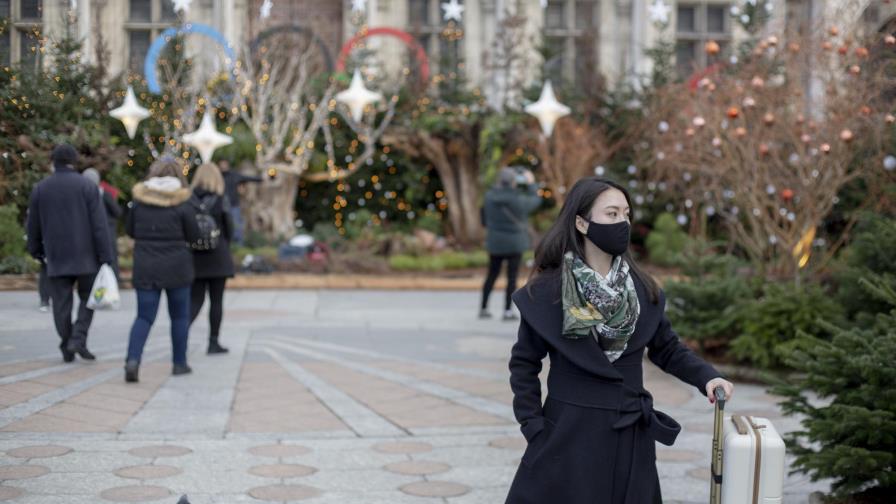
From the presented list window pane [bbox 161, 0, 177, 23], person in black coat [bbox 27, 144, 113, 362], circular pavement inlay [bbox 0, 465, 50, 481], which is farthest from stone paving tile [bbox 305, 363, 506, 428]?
window pane [bbox 161, 0, 177, 23]

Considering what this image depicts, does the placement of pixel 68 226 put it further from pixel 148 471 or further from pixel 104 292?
pixel 148 471

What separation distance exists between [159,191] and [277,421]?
201cm

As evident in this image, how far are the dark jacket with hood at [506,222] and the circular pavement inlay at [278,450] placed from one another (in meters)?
5.78

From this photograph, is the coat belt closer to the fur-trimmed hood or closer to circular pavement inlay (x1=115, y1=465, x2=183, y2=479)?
circular pavement inlay (x1=115, y1=465, x2=183, y2=479)

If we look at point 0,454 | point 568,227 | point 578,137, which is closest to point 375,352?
point 0,454

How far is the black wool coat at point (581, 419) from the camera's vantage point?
12.1ft

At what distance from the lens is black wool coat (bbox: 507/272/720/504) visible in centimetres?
368

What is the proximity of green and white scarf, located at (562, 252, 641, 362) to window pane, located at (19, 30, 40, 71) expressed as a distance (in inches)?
115

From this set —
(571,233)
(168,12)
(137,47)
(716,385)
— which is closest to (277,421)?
(137,47)

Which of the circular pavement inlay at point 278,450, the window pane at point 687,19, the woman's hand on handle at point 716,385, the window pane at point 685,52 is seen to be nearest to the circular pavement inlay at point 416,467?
the circular pavement inlay at point 278,450

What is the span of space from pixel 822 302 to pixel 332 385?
357 centimetres

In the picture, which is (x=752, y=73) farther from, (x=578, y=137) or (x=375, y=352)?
(x=578, y=137)

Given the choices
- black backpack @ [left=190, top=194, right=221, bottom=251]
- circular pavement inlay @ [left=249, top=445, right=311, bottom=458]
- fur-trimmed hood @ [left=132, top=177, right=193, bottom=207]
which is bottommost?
circular pavement inlay @ [left=249, top=445, right=311, bottom=458]

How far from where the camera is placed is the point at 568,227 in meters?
3.84
